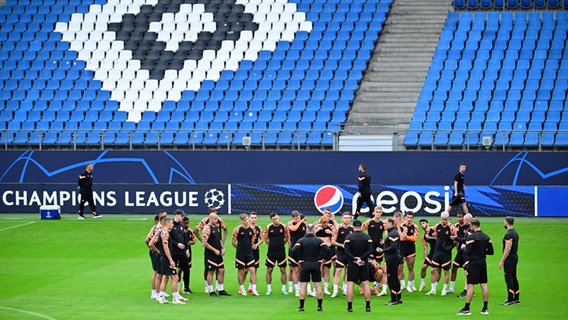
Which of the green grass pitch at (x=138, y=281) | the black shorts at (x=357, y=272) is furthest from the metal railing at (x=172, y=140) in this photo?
the black shorts at (x=357, y=272)

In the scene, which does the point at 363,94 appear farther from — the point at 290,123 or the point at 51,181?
the point at 51,181

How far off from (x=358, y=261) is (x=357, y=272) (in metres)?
0.27

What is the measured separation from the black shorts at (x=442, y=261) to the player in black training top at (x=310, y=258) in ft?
11.8

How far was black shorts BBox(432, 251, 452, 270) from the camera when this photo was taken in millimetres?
24641

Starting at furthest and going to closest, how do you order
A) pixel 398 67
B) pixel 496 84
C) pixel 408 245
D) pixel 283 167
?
pixel 398 67 → pixel 496 84 → pixel 283 167 → pixel 408 245

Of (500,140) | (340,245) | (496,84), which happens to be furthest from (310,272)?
(496,84)

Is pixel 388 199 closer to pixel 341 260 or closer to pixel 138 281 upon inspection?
pixel 138 281

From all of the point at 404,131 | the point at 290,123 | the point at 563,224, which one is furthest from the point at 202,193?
the point at 563,224

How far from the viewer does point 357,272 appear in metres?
22.1

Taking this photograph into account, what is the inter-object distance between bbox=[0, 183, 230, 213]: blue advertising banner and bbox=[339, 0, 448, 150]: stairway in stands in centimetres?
548

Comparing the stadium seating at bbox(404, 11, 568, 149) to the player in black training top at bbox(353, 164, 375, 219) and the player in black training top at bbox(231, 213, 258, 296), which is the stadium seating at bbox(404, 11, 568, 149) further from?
the player in black training top at bbox(231, 213, 258, 296)

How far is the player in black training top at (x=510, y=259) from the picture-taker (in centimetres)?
2233

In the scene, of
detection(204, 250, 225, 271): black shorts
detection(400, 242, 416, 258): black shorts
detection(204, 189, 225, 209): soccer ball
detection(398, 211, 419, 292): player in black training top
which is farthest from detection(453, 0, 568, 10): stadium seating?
detection(204, 250, 225, 271): black shorts

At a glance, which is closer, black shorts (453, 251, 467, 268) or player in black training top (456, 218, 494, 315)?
player in black training top (456, 218, 494, 315)
